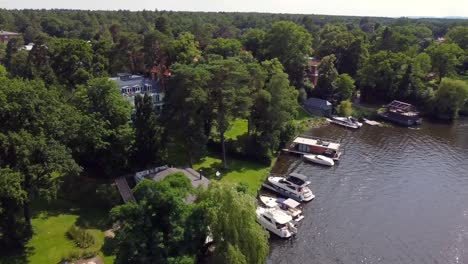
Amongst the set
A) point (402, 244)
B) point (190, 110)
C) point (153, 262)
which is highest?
point (190, 110)

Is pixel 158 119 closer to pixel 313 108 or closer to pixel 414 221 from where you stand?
pixel 414 221

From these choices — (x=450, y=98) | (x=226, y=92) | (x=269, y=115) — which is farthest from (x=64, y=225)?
(x=450, y=98)

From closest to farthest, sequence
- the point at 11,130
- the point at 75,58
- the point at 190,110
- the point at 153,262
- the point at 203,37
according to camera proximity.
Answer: the point at 153,262, the point at 11,130, the point at 190,110, the point at 75,58, the point at 203,37

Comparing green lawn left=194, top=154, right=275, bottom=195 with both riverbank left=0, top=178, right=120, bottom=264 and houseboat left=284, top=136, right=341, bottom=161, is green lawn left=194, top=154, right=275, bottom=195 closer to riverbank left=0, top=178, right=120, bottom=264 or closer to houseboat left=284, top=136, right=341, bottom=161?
houseboat left=284, top=136, right=341, bottom=161

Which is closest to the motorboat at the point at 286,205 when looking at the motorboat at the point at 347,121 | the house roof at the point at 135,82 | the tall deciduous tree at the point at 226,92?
the tall deciduous tree at the point at 226,92

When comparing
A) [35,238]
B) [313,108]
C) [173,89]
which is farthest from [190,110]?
[313,108]

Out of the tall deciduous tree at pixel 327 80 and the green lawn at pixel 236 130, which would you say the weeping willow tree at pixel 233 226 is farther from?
the tall deciduous tree at pixel 327 80
